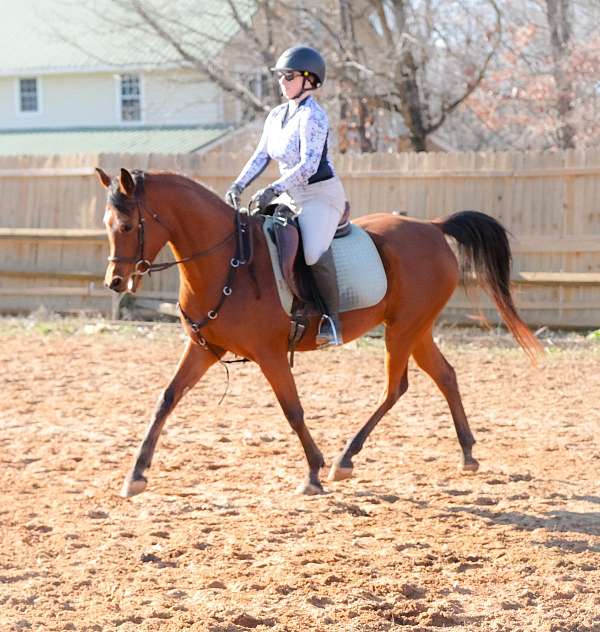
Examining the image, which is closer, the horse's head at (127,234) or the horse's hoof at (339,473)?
the horse's head at (127,234)

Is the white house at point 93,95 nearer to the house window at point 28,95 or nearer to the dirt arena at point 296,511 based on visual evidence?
the house window at point 28,95

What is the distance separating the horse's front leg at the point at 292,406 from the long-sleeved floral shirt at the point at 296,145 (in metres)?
1.09

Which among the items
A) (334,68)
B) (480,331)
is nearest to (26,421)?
(480,331)

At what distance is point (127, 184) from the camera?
583cm

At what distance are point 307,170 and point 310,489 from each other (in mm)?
1989

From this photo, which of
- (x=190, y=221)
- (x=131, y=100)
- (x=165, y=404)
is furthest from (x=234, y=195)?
(x=131, y=100)

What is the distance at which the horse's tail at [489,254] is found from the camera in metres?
7.58

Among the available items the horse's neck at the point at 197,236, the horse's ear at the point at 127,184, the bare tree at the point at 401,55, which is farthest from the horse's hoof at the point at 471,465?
the bare tree at the point at 401,55

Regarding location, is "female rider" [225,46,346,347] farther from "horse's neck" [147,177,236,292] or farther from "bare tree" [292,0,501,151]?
"bare tree" [292,0,501,151]

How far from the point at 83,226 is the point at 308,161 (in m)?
9.80

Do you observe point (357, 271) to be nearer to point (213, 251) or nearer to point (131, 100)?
point (213, 251)

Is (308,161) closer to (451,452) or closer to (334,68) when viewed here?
(451,452)

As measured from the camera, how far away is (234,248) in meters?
6.32

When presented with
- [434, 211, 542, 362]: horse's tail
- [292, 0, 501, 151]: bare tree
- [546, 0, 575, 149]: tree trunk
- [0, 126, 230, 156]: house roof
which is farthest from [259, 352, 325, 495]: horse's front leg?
[0, 126, 230, 156]: house roof
